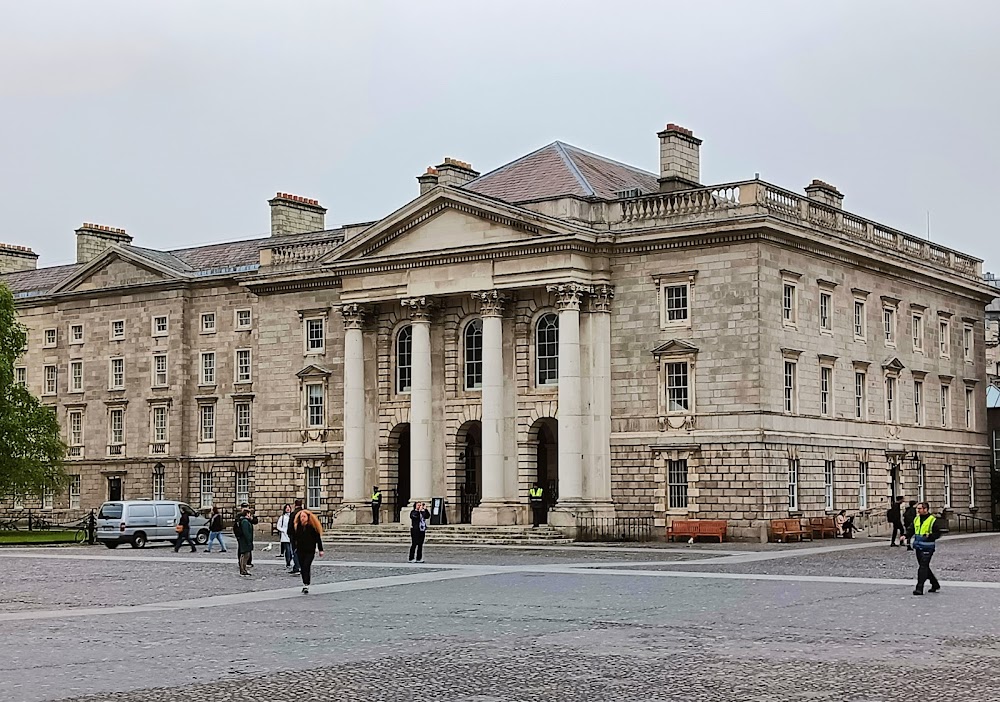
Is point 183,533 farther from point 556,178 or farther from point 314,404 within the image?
point 556,178

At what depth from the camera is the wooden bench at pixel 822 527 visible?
50775mm

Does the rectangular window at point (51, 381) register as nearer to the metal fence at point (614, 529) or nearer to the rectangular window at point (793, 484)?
the metal fence at point (614, 529)

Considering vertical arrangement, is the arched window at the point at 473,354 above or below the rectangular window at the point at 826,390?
above

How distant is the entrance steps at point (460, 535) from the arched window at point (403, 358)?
5541 mm

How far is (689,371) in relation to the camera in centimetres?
5053

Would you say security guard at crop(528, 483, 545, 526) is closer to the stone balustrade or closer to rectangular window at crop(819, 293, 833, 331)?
the stone balustrade

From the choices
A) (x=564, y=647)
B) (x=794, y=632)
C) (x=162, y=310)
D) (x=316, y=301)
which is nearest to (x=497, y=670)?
(x=564, y=647)

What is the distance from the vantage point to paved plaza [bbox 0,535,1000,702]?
15859mm

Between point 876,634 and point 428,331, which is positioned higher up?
point 428,331

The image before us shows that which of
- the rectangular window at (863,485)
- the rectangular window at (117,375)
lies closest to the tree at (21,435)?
the rectangular window at (117,375)

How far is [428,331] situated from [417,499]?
19.7 ft

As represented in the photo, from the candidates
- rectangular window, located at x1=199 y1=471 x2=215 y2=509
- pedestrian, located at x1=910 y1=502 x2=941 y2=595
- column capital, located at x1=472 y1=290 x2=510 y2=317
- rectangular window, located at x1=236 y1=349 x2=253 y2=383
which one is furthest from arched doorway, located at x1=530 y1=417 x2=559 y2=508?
pedestrian, located at x1=910 y1=502 x2=941 y2=595

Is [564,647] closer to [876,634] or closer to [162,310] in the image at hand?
[876,634]

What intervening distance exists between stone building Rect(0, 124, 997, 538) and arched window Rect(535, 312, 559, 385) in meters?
0.08
